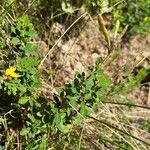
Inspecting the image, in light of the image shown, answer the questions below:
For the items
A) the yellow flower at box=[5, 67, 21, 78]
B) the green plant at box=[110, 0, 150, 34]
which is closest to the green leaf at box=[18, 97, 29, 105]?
the yellow flower at box=[5, 67, 21, 78]

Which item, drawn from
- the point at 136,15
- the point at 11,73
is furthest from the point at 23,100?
the point at 136,15

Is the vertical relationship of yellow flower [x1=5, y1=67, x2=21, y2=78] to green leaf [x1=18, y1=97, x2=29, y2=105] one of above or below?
above

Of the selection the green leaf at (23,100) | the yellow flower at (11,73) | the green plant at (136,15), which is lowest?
the green leaf at (23,100)

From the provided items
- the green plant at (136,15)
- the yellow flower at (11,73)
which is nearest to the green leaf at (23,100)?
the yellow flower at (11,73)

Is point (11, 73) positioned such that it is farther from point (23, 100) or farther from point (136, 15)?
point (136, 15)

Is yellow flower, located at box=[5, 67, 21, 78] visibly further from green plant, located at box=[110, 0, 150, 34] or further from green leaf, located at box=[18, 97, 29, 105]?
green plant, located at box=[110, 0, 150, 34]

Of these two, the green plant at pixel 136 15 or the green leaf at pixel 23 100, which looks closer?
the green leaf at pixel 23 100

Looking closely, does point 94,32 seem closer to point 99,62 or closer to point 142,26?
point 142,26

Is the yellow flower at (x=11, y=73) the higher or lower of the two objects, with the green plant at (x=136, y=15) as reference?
lower

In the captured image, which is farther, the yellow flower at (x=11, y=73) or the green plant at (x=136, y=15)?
the green plant at (x=136, y=15)

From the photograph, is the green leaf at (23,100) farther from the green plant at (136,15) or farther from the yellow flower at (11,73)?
the green plant at (136,15)

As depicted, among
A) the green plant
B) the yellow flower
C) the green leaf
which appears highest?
the green plant

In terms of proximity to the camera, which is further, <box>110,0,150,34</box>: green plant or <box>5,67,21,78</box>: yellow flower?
<box>110,0,150,34</box>: green plant
